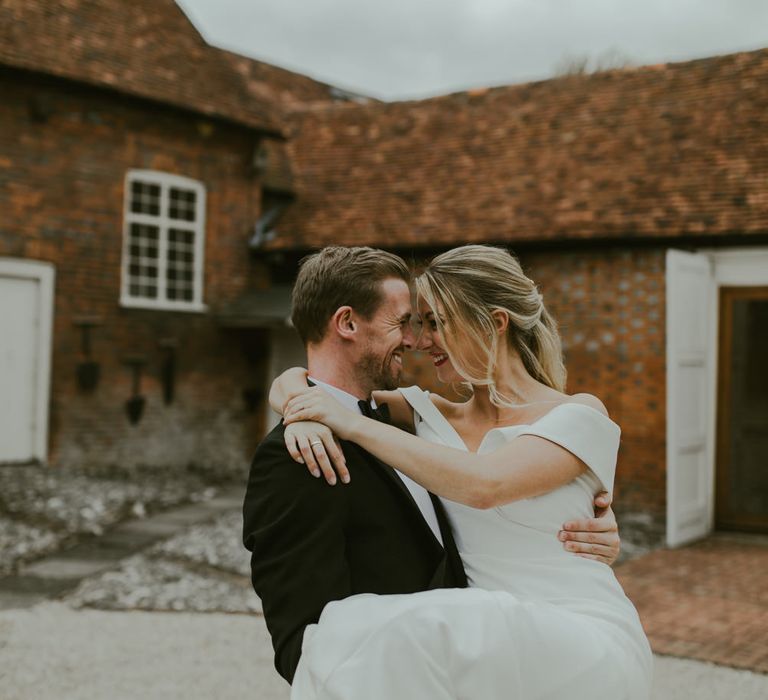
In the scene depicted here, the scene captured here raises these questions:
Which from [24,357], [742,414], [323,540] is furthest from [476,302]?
[742,414]

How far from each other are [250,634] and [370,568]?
417 centimetres

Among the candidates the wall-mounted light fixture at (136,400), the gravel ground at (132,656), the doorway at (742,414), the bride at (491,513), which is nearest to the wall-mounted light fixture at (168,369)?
the wall-mounted light fixture at (136,400)

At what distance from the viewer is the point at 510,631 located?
7.04ft

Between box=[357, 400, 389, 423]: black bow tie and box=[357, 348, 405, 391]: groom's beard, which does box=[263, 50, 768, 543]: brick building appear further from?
box=[357, 348, 405, 391]: groom's beard

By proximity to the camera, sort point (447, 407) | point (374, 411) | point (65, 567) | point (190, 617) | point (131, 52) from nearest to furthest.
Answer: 1. point (374, 411)
2. point (447, 407)
3. point (190, 617)
4. point (65, 567)
5. point (131, 52)

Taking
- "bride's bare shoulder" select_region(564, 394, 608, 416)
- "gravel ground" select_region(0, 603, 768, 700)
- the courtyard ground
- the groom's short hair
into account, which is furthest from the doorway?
the groom's short hair

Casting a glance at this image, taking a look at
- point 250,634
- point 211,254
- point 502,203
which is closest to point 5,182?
point 211,254

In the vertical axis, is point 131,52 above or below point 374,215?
above

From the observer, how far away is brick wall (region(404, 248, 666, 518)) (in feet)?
36.6

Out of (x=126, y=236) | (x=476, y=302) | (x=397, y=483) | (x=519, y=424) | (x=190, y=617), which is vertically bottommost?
(x=190, y=617)

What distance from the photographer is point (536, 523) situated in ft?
8.20

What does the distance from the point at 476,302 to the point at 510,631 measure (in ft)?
2.95

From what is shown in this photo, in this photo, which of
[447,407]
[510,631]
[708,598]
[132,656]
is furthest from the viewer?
[708,598]

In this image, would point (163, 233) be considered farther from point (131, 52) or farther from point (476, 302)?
point (476, 302)
